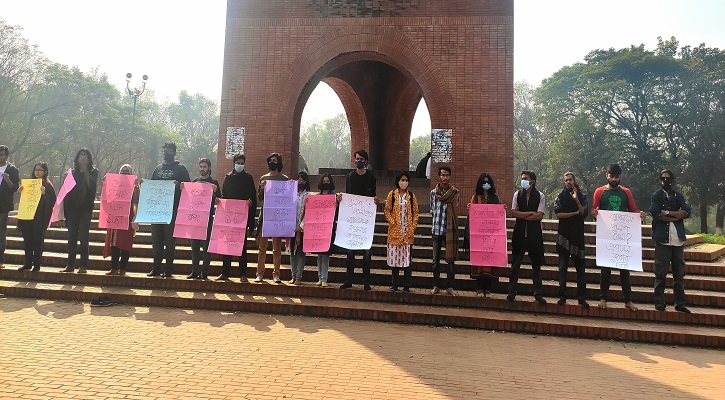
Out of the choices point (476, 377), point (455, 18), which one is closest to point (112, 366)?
point (476, 377)

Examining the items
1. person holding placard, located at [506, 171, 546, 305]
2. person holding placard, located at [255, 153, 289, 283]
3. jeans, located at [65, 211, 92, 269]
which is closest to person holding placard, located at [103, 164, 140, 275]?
jeans, located at [65, 211, 92, 269]

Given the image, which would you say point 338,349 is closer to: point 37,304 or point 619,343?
point 619,343

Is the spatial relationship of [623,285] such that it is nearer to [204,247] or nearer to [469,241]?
[469,241]

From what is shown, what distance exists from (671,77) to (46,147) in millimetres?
43701

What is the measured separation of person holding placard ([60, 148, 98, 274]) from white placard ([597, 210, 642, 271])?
7779 mm

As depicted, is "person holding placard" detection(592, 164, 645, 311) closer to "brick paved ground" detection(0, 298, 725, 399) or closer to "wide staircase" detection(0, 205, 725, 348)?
"wide staircase" detection(0, 205, 725, 348)

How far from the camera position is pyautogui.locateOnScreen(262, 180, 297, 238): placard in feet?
22.1

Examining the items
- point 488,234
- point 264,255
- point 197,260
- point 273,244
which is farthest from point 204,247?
point 488,234

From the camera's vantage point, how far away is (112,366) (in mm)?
3637

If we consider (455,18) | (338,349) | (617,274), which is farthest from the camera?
(455,18)

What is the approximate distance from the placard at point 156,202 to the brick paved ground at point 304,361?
→ 5.51 ft

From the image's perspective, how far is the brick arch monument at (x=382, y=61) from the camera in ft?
33.9

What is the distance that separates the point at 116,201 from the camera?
7152 millimetres

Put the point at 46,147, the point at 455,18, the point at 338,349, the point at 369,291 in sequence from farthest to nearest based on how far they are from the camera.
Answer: the point at 46,147
the point at 455,18
the point at 369,291
the point at 338,349
